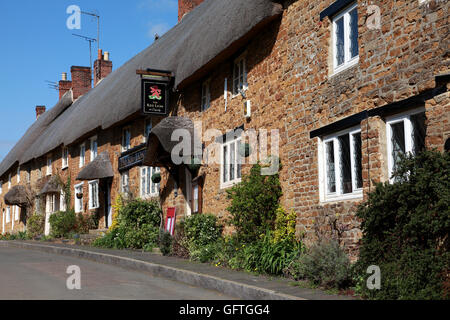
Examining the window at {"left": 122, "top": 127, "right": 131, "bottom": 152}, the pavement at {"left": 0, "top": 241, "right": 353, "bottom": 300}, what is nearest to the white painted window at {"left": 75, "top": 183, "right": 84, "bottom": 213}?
the window at {"left": 122, "top": 127, "right": 131, "bottom": 152}

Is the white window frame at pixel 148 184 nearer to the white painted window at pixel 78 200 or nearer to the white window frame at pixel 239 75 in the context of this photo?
the white window frame at pixel 239 75

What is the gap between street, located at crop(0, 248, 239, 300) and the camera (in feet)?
26.6

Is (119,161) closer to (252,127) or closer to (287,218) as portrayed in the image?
(252,127)

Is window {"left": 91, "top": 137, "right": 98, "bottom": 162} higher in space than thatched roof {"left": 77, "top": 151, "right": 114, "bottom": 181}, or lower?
higher

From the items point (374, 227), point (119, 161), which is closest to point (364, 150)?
point (374, 227)

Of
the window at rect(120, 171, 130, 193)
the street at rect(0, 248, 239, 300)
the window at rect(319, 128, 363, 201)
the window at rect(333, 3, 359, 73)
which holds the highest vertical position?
the window at rect(333, 3, 359, 73)

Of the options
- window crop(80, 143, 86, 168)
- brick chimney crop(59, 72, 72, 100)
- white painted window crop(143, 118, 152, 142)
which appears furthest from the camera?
brick chimney crop(59, 72, 72, 100)

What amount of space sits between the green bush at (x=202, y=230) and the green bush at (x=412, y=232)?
6.59 m

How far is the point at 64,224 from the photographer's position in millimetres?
24234

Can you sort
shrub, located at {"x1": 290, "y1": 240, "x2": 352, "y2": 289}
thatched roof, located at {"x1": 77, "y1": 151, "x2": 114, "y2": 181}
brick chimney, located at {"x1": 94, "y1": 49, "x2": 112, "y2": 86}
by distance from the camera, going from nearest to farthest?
shrub, located at {"x1": 290, "y1": 240, "x2": 352, "y2": 289} → thatched roof, located at {"x1": 77, "y1": 151, "x2": 114, "y2": 181} → brick chimney, located at {"x1": 94, "y1": 49, "x2": 112, "y2": 86}

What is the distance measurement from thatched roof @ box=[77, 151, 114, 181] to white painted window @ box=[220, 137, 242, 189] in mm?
8689

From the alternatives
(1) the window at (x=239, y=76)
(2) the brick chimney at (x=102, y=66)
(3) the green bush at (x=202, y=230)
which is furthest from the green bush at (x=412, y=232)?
(2) the brick chimney at (x=102, y=66)

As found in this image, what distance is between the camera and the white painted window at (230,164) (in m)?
13.9

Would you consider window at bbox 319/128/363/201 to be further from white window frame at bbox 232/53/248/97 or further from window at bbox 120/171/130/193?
window at bbox 120/171/130/193
